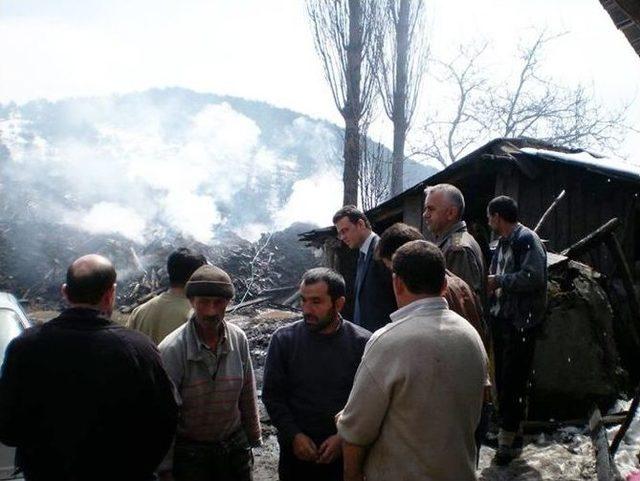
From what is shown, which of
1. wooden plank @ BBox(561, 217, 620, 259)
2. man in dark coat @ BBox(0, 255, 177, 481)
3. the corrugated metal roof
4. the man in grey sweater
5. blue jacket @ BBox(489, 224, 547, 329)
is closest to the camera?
the man in grey sweater

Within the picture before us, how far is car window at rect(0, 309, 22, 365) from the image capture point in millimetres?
4137

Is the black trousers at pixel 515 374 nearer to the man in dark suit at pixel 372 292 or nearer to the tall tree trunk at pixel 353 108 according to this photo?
the man in dark suit at pixel 372 292

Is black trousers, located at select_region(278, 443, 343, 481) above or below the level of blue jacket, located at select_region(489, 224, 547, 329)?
below

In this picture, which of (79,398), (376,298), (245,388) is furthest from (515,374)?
(79,398)

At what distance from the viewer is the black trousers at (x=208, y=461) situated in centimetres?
281

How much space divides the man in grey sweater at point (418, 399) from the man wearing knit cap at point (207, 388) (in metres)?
0.90

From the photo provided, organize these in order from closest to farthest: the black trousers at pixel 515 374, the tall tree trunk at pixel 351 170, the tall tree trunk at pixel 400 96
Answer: the black trousers at pixel 515 374 < the tall tree trunk at pixel 351 170 < the tall tree trunk at pixel 400 96

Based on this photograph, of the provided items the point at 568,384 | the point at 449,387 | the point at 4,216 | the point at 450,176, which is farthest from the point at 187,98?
the point at 449,387

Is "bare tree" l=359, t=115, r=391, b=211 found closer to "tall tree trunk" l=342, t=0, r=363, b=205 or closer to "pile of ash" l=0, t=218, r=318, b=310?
"tall tree trunk" l=342, t=0, r=363, b=205

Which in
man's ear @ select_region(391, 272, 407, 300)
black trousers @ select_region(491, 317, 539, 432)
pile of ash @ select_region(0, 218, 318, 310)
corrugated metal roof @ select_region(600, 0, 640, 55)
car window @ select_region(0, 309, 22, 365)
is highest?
corrugated metal roof @ select_region(600, 0, 640, 55)

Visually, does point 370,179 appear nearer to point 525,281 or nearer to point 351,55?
point 351,55

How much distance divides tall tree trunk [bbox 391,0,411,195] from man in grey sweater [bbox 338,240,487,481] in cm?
1686

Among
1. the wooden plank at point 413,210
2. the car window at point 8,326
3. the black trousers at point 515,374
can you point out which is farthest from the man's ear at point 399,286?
the wooden plank at point 413,210

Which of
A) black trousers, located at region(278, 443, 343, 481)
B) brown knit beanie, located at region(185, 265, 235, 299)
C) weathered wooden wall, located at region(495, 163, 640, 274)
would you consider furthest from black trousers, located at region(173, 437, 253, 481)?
weathered wooden wall, located at region(495, 163, 640, 274)
